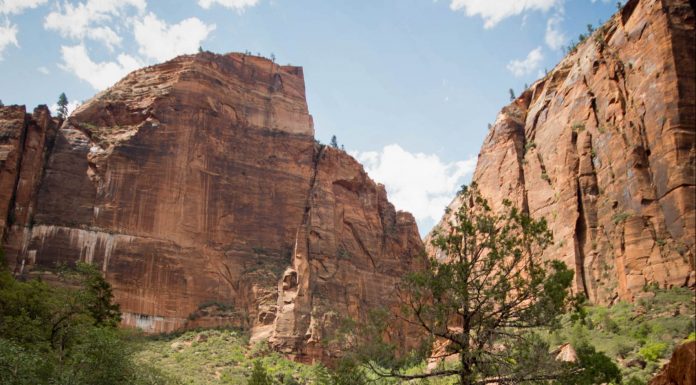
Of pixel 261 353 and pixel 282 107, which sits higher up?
pixel 282 107

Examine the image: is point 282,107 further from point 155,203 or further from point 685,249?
point 685,249

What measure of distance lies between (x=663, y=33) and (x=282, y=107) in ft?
124

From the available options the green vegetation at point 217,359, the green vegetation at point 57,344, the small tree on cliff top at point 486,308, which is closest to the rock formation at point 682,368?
the small tree on cliff top at point 486,308

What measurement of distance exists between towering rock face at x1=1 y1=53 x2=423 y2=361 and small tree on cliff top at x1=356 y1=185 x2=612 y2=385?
3795 cm

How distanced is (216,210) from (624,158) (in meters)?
37.3

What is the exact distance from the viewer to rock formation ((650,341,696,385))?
10.4 meters

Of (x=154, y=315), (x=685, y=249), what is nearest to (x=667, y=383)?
(x=685, y=249)

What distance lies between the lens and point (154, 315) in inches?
2247

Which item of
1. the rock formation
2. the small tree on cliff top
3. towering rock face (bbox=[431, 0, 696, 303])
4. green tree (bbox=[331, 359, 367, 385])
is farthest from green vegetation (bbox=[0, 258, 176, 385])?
towering rock face (bbox=[431, 0, 696, 303])

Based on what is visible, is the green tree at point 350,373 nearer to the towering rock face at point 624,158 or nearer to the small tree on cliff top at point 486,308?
the small tree on cliff top at point 486,308

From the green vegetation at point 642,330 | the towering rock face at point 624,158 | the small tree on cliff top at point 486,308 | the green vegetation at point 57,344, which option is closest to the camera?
the small tree on cliff top at point 486,308

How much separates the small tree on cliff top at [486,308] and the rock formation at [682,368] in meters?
6.34

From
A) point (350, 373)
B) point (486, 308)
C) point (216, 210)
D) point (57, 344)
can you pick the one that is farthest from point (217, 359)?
point (486, 308)

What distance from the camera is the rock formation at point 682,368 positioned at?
10.4m
